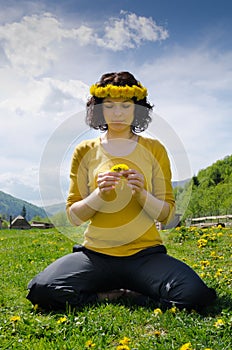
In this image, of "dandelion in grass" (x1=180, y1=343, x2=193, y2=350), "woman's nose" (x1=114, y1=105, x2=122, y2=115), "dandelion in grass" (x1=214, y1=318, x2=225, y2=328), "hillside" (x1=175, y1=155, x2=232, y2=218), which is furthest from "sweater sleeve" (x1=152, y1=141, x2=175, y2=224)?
"hillside" (x1=175, y1=155, x2=232, y2=218)

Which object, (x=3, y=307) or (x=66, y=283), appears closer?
(x=66, y=283)

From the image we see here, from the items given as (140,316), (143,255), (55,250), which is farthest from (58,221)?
(55,250)

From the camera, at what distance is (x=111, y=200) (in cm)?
388

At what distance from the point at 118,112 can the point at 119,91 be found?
187mm

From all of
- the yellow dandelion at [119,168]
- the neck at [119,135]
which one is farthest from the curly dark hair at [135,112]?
the yellow dandelion at [119,168]

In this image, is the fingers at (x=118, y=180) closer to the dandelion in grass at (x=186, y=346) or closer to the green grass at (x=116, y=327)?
the green grass at (x=116, y=327)

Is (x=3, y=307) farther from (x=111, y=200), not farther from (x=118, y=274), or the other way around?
(x=111, y=200)

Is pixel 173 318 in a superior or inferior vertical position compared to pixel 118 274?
inferior

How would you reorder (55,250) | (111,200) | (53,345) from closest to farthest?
1. (53,345)
2. (111,200)
3. (55,250)

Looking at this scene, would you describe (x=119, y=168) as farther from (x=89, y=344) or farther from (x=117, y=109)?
(x=89, y=344)

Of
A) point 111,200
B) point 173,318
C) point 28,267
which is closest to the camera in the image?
point 173,318

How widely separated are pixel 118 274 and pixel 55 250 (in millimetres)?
4480

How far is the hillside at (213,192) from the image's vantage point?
42938mm

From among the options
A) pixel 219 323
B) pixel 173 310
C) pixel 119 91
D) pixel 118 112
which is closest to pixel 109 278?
pixel 173 310
